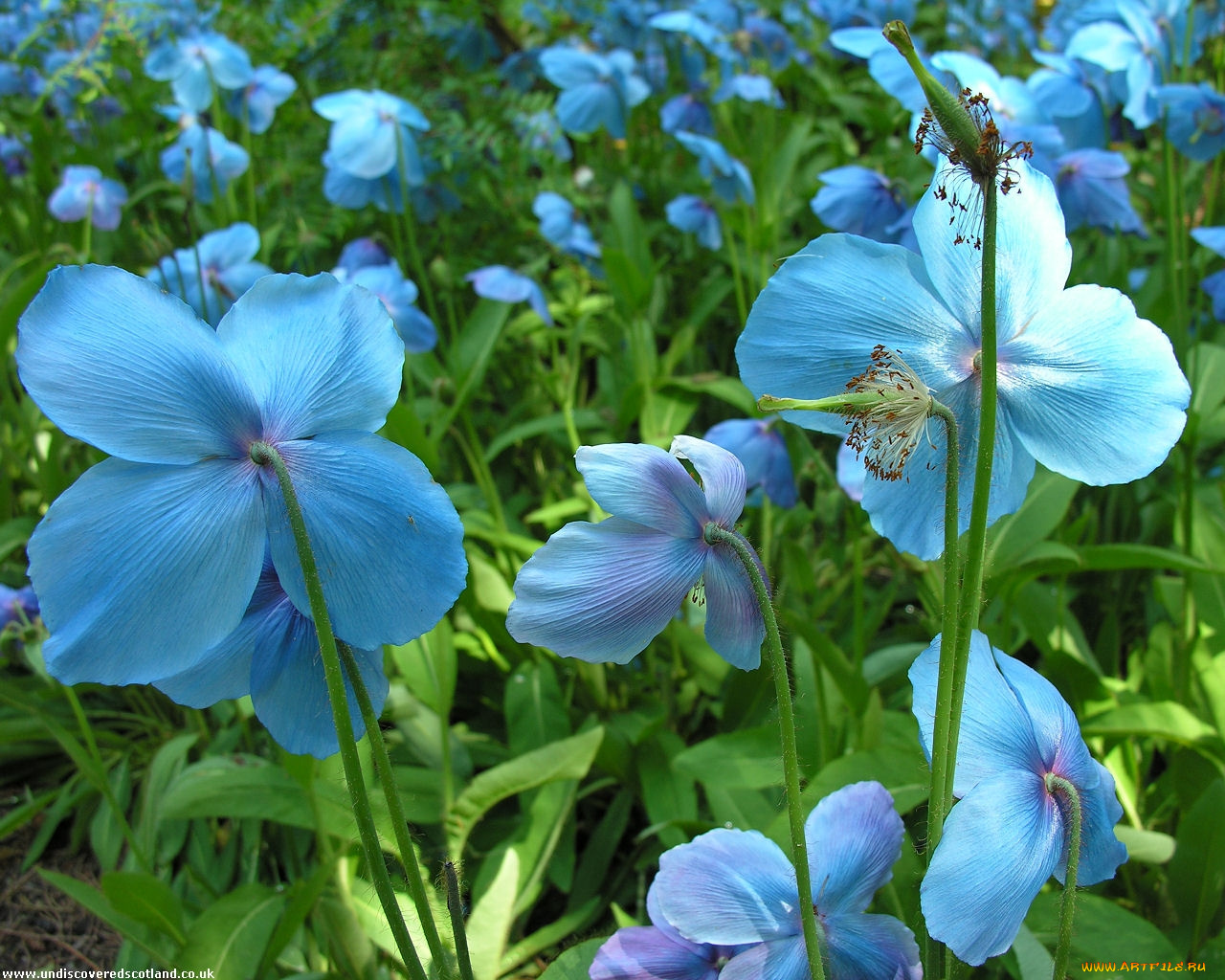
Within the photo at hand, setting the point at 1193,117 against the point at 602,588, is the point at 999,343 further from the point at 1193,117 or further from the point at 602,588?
the point at 1193,117

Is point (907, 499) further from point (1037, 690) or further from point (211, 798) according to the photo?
point (211, 798)

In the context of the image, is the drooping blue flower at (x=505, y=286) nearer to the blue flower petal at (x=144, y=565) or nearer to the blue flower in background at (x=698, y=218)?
the blue flower in background at (x=698, y=218)

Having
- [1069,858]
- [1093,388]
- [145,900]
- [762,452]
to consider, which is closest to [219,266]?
[762,452]

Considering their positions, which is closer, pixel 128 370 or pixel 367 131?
pixel 128 370

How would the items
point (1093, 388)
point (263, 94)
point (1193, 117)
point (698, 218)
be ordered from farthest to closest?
1. point (263, 94)
2. point (698, 218)
3. point (1193, 117)
4. point (1093, 388)

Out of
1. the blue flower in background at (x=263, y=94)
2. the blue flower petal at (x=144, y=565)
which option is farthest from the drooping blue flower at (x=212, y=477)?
the blue flower in background at (x=263, y=94)

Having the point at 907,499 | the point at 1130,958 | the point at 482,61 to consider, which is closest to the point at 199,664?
the point at 907,499
